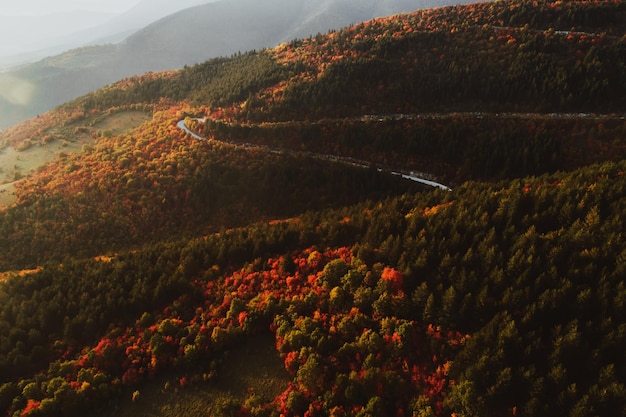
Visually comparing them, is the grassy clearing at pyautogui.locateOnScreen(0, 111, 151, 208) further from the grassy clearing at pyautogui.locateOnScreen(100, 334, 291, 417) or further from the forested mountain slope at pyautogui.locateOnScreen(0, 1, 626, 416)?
the grassy clearing at pyautogui.locateOnScreen(100, 334, 291, 417)

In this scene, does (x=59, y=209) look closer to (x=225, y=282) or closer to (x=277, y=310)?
(x=225, y=282)

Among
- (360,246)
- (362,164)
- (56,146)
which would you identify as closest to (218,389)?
(360,246)

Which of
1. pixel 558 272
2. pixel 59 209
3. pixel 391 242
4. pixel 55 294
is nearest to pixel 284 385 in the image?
pixel 391 242

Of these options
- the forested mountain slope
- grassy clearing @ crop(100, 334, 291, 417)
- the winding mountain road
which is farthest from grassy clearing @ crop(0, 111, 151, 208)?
grassy clearing @ crop(100, 334, 291, 417)

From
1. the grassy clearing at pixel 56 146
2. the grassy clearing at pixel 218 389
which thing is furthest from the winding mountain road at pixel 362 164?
the grassy clearing at pixel 218 389

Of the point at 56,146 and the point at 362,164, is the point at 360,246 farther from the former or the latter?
the point at 56,146

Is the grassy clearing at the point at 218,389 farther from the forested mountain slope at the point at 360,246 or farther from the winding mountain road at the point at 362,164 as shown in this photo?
the winding mountain road at the point at 362,164
